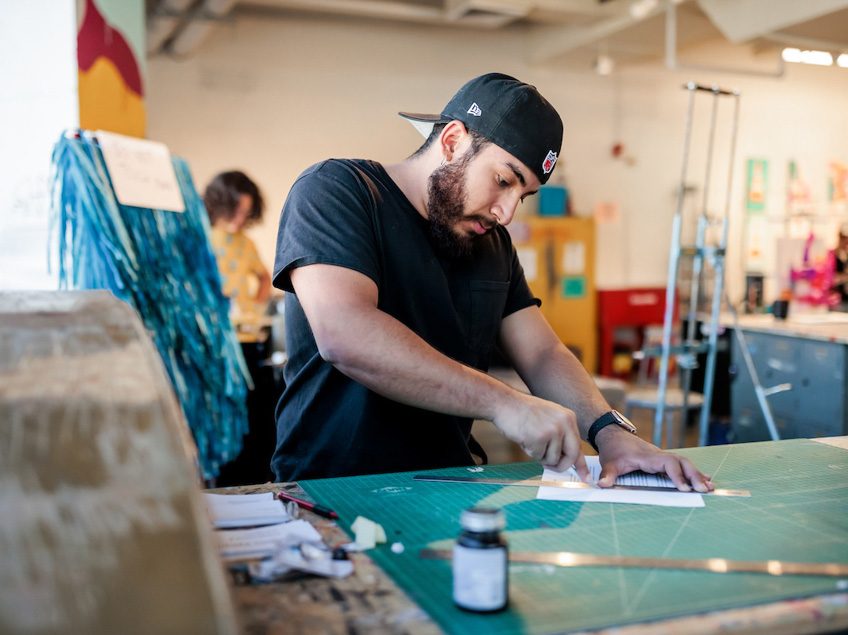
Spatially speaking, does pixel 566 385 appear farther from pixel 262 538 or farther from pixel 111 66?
pixel 111 66

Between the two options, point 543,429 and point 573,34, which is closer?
point 543,429

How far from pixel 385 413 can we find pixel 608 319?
246 inches

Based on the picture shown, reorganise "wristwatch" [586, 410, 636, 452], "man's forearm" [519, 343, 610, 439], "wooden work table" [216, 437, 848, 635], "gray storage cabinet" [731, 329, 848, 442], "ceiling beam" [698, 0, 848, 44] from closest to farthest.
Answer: "wooden work table" [216, 437, 848, 635], "wristwatch" [586, 410, 636, 452], "man's forearm" [519, 343, 610, 439], "gray storage cabinet" [731, 329, 848, 442], "ceiling beam" [698, 0, 848, 44]

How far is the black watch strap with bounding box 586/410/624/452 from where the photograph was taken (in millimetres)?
1764

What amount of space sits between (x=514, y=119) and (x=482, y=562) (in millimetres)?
1013

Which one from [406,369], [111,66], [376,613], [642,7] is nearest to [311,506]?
[406,369]

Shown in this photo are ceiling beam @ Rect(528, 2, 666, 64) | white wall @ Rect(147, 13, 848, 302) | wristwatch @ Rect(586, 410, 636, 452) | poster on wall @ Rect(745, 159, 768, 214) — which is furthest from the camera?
poster on wall @ Rect(745, 159, 768, 214)

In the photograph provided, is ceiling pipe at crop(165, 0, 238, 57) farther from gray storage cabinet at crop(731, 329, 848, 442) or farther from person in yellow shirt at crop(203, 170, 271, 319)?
gray storage cabinet at crop(731, 329, 848, 442)

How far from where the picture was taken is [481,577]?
96 centimetres

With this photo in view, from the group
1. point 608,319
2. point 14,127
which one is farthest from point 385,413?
point 608,319

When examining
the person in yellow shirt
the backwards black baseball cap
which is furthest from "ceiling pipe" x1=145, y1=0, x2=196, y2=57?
the backwards black baseball cap

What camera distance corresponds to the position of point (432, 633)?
925 millimetres

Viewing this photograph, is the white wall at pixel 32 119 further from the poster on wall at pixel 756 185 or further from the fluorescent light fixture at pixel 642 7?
the poster on wall at pixel 756 185

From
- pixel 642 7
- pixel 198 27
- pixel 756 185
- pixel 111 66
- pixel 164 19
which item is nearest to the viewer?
pixel 111 66
